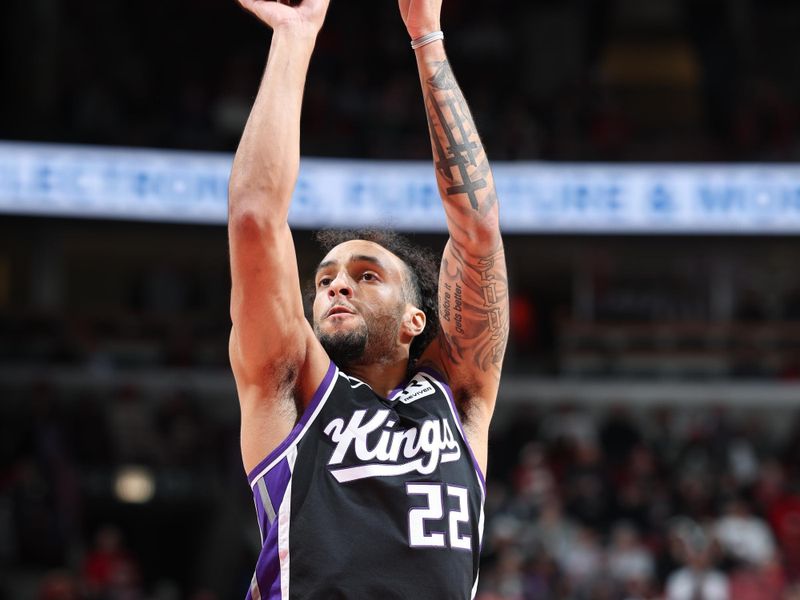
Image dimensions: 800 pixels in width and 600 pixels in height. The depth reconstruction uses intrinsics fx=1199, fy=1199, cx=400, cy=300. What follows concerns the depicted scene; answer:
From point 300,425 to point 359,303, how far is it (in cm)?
47

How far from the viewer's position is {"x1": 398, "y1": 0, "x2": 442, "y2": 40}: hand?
3.56 metres

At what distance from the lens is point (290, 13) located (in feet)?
10.5

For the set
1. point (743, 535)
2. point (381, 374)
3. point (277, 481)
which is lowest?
point (743, 535)

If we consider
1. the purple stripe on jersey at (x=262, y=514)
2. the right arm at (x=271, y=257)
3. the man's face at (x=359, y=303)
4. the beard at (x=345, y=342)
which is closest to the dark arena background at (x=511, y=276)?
the man's face at (x=359, y=303)

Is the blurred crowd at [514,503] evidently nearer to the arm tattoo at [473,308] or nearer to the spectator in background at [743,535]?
the spectator in background at [743,535]

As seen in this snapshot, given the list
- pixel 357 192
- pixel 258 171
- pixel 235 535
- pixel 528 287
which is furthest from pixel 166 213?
pixel 258 171

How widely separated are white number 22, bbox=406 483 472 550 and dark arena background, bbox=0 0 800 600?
811 cm

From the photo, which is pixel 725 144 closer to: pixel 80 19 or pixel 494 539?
pixel 494 539

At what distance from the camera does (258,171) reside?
2.99m

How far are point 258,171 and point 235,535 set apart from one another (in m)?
13.1

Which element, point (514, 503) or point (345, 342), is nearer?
point (345, 342)

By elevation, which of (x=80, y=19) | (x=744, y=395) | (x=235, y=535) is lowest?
(x=235, y=535)

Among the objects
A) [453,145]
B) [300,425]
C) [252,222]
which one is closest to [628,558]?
[453,145]

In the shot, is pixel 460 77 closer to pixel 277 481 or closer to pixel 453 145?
pixel 453 145
